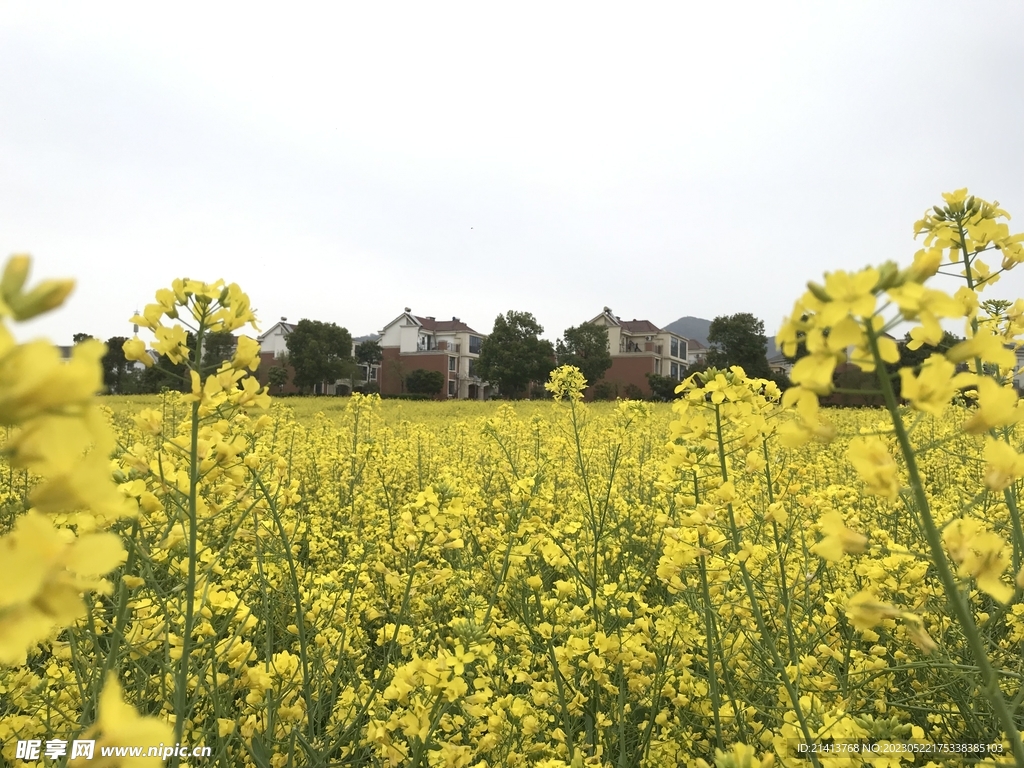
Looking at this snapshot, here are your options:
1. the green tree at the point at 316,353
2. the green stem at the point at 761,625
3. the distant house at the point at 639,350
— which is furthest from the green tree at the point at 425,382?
the green stem at the point at 761,625

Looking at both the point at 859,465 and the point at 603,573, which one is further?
the point at 603,573

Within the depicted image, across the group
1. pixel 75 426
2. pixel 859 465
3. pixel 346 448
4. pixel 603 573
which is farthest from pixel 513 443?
pixel 75 426

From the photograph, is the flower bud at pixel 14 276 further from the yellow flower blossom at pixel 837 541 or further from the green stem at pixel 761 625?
the green stem at pixel 761 625

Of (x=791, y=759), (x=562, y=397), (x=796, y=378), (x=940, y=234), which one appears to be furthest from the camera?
(x=562, y=397)

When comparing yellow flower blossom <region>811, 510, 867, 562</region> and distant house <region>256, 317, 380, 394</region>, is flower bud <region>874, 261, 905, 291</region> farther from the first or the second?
distant house <region>256, 317, 380, 394</region>

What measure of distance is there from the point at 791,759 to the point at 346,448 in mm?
6352

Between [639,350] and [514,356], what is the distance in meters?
20.8

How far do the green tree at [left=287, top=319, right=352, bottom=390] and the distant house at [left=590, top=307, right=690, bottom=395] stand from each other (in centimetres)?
2160

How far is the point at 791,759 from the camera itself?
6.17ft

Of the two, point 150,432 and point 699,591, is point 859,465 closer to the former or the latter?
point 699,591

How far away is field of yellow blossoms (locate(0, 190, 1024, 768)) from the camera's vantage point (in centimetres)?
71

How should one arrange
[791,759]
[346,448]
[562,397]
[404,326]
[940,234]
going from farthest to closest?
[404,326], [346,448], [562,397], [940,234], [791,759]

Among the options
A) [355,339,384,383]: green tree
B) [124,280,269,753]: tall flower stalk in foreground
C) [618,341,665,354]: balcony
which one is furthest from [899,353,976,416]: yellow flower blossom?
[618,341,665,354]: balcony

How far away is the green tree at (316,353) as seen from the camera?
39.5m
